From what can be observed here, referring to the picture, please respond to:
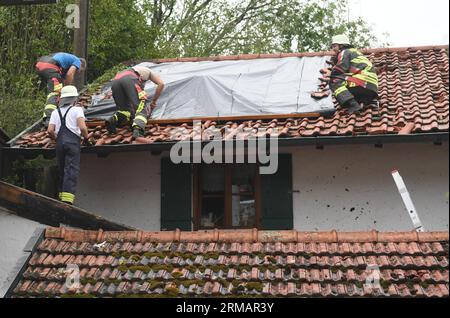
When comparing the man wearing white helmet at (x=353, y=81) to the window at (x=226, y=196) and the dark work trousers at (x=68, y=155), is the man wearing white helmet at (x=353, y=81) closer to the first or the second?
the window at (x=226, y=196)

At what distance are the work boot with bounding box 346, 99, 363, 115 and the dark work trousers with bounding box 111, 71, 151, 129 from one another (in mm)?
3157

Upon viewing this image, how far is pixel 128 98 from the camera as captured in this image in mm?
12820

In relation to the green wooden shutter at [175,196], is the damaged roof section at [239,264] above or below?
below

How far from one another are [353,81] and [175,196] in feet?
10.7

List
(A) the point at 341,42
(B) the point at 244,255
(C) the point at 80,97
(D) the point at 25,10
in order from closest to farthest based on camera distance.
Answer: (B) the point at 244,255 → (A) the point at 341,42 → (C) the point at 80,97 → (D) the point at 25,10

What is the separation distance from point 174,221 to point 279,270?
11.9 feet

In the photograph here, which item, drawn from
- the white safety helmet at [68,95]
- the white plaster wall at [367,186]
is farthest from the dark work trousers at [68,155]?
the white plaster wall at [367,186]

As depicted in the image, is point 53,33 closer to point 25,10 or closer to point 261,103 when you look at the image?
point 25,10

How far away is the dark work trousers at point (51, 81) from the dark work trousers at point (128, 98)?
951mm

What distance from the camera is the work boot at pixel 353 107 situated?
40.0 feet

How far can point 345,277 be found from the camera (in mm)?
8750

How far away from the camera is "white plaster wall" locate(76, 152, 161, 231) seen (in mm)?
12500

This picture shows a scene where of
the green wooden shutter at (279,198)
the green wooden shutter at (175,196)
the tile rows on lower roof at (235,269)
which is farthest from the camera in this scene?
the green wooden shutter at (175,196)

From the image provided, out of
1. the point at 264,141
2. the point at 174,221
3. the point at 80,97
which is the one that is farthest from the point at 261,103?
the point at 80,97
